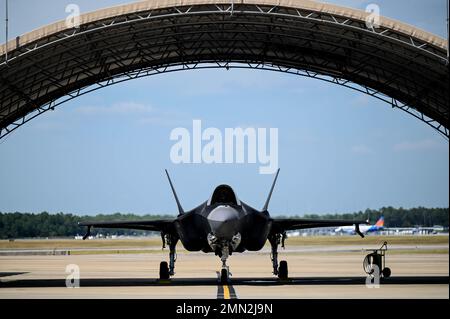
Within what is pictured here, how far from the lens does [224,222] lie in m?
21.8

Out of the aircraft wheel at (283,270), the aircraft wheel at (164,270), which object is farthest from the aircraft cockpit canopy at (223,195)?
the aircraft wheel at (283,270)

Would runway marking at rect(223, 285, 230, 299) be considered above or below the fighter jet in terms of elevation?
below

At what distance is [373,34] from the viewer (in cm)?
2698

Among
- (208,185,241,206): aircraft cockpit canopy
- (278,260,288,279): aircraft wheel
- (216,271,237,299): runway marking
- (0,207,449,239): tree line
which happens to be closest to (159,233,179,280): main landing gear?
(216,271,237,299): runway marking

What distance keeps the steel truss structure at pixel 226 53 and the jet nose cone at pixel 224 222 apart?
785 centimetres

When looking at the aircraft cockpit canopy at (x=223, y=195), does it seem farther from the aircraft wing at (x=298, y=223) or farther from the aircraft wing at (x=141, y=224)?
the aircraft wing at (x=141, y=224)

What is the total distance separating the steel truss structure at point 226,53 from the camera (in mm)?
27234

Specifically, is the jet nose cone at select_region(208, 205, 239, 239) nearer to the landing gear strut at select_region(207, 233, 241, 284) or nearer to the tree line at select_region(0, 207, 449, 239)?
the landing gear strut at select_region(207, 233, 241, 284)

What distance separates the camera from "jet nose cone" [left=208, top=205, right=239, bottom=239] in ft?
71.7

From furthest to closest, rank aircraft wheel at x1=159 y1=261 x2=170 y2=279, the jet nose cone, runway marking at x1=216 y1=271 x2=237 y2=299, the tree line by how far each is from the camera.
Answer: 1. the tree line
2. aircraft wheel at x1=159 y1=261 x2=170 y2=279
3. the jet nose cone
4. runway marking at x1=216 y1=271 x2=237 y2=299

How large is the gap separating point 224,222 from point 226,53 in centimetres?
1378

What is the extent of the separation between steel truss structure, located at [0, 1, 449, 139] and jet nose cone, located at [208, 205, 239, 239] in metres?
7.85

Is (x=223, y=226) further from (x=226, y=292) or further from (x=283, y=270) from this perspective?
(x=283, y=270)
